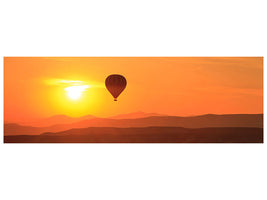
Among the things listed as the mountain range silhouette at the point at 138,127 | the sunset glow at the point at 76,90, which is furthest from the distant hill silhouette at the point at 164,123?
the sunset glow at the point at 76,90

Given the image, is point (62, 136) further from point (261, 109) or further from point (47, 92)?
point (261, 109)

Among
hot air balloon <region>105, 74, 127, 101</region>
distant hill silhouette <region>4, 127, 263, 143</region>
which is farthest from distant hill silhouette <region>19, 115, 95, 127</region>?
hot air balloon <region>105, 74, 127, 101</region>

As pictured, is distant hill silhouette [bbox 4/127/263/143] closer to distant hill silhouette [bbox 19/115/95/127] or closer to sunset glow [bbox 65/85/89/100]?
distant hill silhouette [bbox 19/115/95/127]

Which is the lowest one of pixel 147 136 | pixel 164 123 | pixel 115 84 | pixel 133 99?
pixel 147 136

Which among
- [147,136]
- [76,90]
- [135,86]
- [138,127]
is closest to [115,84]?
[135,86]

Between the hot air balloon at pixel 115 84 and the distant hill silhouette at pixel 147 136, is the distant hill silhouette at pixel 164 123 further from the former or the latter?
the hot air balloon at pixel 115 84

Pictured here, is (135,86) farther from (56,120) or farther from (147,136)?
(56,120)

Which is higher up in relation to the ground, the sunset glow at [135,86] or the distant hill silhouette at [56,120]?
the sunset glow at [135,86]
